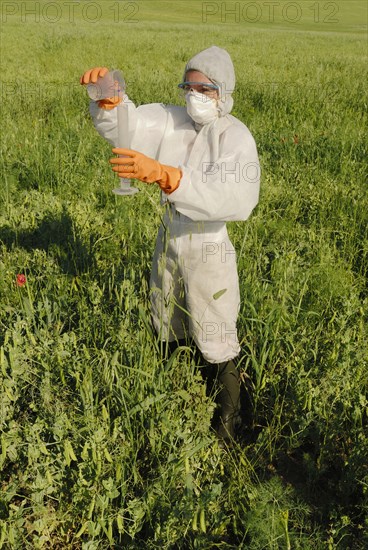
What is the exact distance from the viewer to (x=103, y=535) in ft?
6.61

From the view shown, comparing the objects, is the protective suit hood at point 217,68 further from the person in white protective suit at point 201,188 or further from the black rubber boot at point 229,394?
the black rubber boot at point 229,394

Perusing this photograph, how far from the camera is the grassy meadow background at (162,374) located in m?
1.95

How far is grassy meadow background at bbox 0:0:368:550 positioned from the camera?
1.95m

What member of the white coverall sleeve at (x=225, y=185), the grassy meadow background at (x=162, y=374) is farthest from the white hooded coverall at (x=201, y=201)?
the grassy meadow background at (x=162, y=374)

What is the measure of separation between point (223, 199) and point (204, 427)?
103 centimetres

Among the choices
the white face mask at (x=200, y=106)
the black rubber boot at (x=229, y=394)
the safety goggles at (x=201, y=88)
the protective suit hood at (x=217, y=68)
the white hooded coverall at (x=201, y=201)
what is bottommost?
the black rubber boot at (x=229, y=394)

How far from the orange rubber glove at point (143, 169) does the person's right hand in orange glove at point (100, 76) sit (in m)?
0.49

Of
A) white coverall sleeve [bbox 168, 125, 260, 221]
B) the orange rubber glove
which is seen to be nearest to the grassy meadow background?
white coverall sleeve [bbox 168, 125, 260, 221]

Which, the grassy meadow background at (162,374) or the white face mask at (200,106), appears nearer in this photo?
the grassy meadow background at (162,374)

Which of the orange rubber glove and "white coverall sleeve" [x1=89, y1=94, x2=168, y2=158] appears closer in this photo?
the orange rubber glove

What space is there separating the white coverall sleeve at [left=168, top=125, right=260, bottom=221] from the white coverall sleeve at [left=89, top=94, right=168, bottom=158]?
0.32m

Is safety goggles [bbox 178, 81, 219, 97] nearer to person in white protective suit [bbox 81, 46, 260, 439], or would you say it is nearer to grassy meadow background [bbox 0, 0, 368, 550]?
person in white protective suit [bbox 81, 46, 260, 439]

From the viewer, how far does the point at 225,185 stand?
78.7 inches

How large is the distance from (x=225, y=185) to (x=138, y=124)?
59 cm
